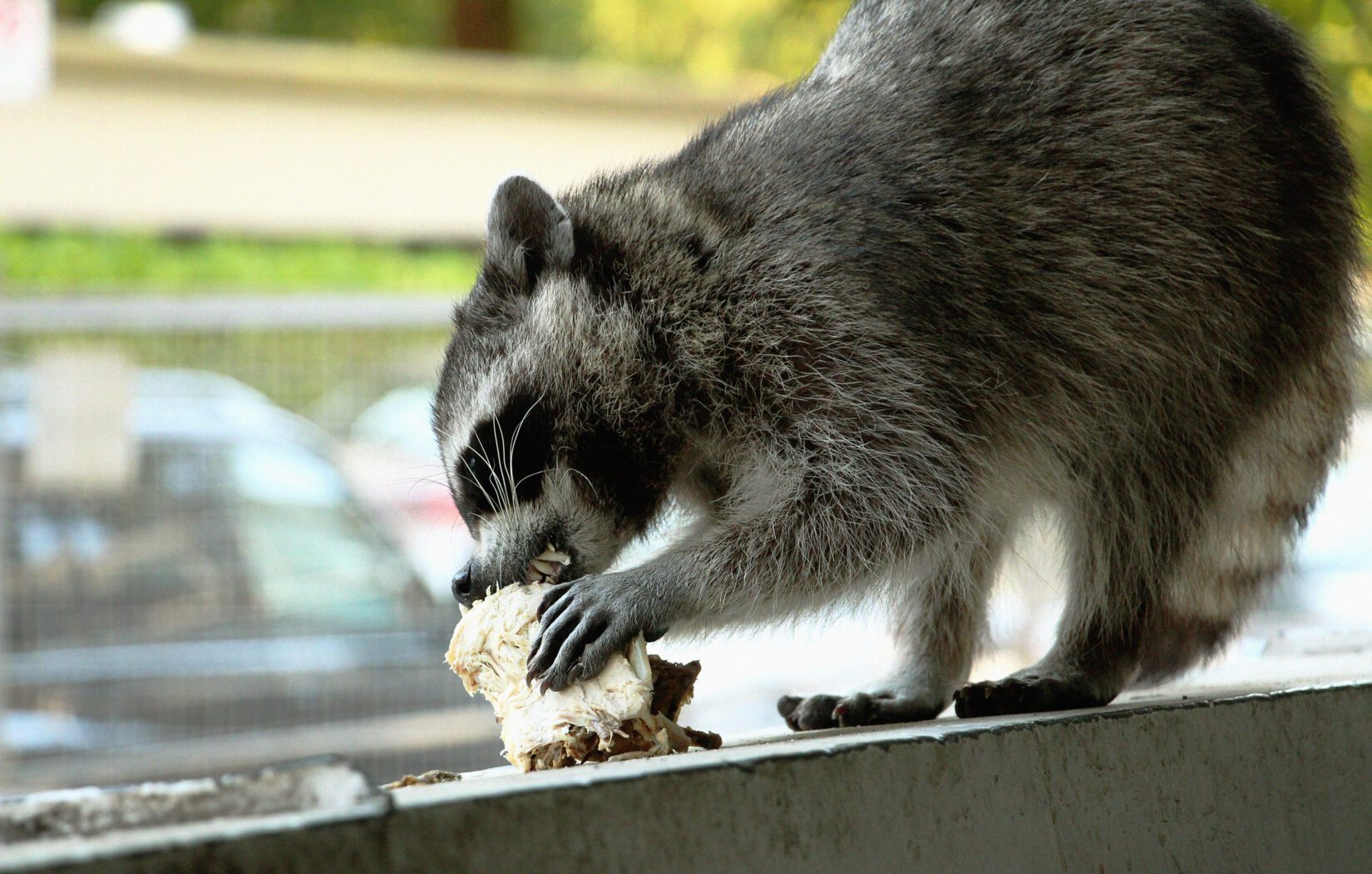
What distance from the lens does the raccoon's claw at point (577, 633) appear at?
197cm

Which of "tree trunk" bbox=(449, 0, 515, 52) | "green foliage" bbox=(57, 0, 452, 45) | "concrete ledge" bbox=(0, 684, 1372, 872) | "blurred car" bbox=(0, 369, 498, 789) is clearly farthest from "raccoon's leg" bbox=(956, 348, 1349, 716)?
"green foliage" bbox=(57, 0, 452, 45)

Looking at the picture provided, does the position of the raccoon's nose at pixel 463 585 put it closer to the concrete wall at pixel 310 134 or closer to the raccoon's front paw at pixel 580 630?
the raccoon's front paw at pixel 580 630

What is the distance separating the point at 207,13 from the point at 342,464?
495 inches

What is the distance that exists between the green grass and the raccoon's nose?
641 cm

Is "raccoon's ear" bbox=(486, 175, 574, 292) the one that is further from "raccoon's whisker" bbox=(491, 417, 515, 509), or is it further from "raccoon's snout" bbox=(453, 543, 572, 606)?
"raccoon's snout" bbox=(453, 543, 572, 606)

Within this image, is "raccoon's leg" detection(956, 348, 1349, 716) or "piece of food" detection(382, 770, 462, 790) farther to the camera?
"raccoon's leg" detection(956, 348, 1349, 716)

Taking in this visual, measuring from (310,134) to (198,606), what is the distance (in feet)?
19.9

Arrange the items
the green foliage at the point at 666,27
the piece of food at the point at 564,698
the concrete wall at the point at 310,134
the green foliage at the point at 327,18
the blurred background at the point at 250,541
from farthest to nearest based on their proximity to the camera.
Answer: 1. the green foliage at the point at 327,18
2. the concrete wall at the point at 310,134
3. the blurred background at the point at 250,541
4. the green foliage at the point at 666,27
5. the piece of food at the point at 564,698

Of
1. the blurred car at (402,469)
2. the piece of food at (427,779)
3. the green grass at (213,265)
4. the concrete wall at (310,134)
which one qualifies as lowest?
the piece of food at (427,779)

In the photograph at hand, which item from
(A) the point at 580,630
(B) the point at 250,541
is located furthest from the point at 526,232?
(B) the point at 250,541

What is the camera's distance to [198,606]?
19.0ft

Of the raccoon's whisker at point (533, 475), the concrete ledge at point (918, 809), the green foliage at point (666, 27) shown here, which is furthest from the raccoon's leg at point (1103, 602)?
the green foliage at point (666, 27)

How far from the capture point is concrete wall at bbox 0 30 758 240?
33.9 feet

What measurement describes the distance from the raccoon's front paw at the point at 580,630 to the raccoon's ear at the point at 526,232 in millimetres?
707
